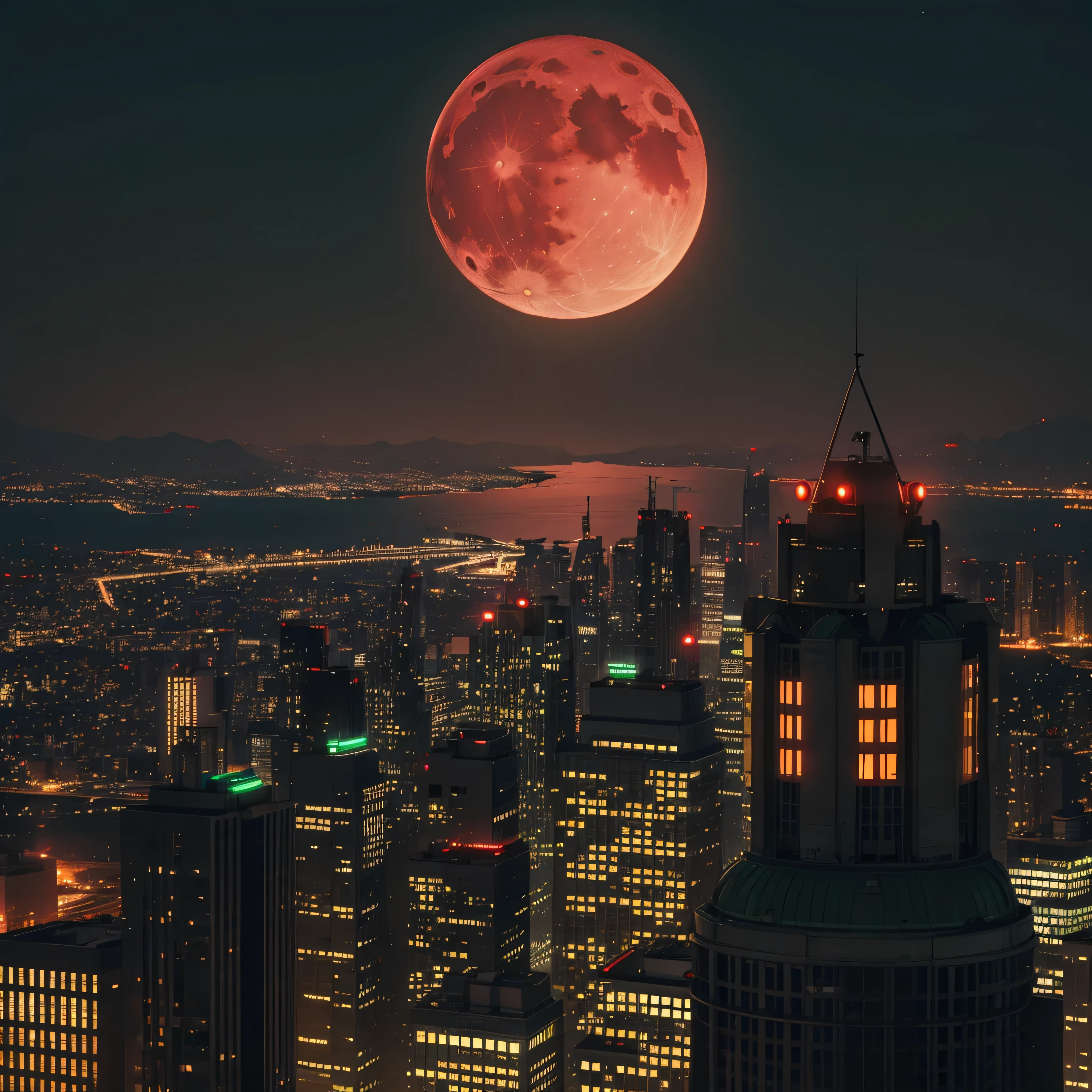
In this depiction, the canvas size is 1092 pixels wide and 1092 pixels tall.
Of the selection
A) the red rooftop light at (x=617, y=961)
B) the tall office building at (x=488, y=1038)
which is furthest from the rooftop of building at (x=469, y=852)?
the tall office building at (x=488, y=1038)

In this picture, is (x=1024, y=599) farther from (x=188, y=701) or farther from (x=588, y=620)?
(x=188, y=701)

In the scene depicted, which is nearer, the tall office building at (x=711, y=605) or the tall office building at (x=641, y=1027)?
the tall office building at (x=641, y=1027)

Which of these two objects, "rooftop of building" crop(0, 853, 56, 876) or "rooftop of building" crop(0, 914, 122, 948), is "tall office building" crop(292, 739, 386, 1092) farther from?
"rooftop of building" crop(0, 853, 56, 876)

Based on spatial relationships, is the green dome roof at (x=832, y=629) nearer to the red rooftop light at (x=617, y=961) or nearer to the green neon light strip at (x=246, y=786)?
the green neon light strip at (x=246, y=786)

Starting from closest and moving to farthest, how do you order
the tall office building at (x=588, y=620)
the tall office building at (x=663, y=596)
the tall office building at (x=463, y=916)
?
the tall office building at (x=463, y=916), the tall office building at (x=663, y=596), the tall office building at (x=588, y=620)

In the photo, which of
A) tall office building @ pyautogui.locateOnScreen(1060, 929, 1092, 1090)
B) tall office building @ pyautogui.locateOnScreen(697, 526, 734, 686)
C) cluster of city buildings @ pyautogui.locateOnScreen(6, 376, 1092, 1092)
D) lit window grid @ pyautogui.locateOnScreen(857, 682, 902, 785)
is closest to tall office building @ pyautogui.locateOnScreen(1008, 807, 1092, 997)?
cluster of city buildings @ pyautogui.locateOnScreen(6, 376, 1092, 1092)

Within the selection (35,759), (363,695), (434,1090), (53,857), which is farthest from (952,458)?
(35,759)
